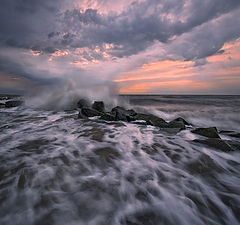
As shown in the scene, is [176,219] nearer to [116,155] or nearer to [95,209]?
[95,209]

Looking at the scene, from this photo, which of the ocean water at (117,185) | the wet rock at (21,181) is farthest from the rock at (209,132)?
the wet rock at (21,181)

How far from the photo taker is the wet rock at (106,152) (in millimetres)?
2605

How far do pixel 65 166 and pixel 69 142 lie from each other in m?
1.18

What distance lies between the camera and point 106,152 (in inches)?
108

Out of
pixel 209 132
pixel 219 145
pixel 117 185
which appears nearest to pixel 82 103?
pixel 209 132

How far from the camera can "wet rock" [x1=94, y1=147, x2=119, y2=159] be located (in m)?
2.61

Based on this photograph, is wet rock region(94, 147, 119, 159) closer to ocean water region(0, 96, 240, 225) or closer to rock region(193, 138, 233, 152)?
ocean water region(0, 96, 240, 225)

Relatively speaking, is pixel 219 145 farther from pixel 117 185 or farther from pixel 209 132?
pixel 117 185

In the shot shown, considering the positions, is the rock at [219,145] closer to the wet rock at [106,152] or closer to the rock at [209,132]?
the rock at [209,132]

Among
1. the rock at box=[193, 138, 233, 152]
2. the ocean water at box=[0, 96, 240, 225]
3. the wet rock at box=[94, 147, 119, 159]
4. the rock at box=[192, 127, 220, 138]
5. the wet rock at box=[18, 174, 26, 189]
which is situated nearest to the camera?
the ocean water at box=[0, 96, 240, 225]

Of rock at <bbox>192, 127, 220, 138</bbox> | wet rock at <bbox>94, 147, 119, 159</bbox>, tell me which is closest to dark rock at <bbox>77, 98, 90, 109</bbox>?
wet rock at <bbox>94, 147, 119, 159</bbox>

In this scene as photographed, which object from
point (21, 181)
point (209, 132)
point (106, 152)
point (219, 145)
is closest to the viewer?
point (21, 181)

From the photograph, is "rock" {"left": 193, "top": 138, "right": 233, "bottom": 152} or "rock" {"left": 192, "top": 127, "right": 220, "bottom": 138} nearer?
"rock" {"left": 193, "top": 138, "right": 233, "bottom": 152}

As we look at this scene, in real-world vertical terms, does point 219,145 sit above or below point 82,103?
below
